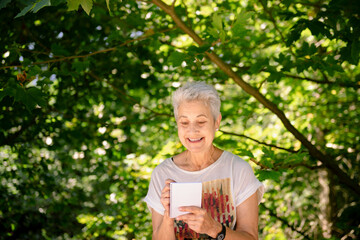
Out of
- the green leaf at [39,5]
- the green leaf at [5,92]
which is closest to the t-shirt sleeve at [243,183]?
the green leaf at [39,5]

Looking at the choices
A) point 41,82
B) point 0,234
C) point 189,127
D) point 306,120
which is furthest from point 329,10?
point 0,234

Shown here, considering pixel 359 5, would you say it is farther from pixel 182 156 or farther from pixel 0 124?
pixel 0 124

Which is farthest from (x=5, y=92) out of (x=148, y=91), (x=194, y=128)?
(x=148, y=91)

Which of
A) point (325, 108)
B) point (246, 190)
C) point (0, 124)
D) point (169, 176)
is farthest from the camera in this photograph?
point (325, 108)

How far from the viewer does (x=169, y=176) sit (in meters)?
2.19

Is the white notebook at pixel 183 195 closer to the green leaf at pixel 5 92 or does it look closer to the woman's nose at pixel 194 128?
the woman's nose at pixel 194 128

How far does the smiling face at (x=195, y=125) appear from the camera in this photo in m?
2.07

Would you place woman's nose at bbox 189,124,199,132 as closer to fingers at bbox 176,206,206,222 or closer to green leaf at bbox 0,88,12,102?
fingers at bbox 176,206,206,222

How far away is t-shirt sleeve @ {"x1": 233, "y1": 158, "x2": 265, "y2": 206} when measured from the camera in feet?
6.67

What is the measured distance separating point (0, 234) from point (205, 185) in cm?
418

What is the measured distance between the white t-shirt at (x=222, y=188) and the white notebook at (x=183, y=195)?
292mm

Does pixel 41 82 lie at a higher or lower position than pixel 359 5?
higher

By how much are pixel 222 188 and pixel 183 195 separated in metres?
0.36

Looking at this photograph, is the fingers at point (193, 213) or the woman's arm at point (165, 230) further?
the woman's arm at point (165, 230)
